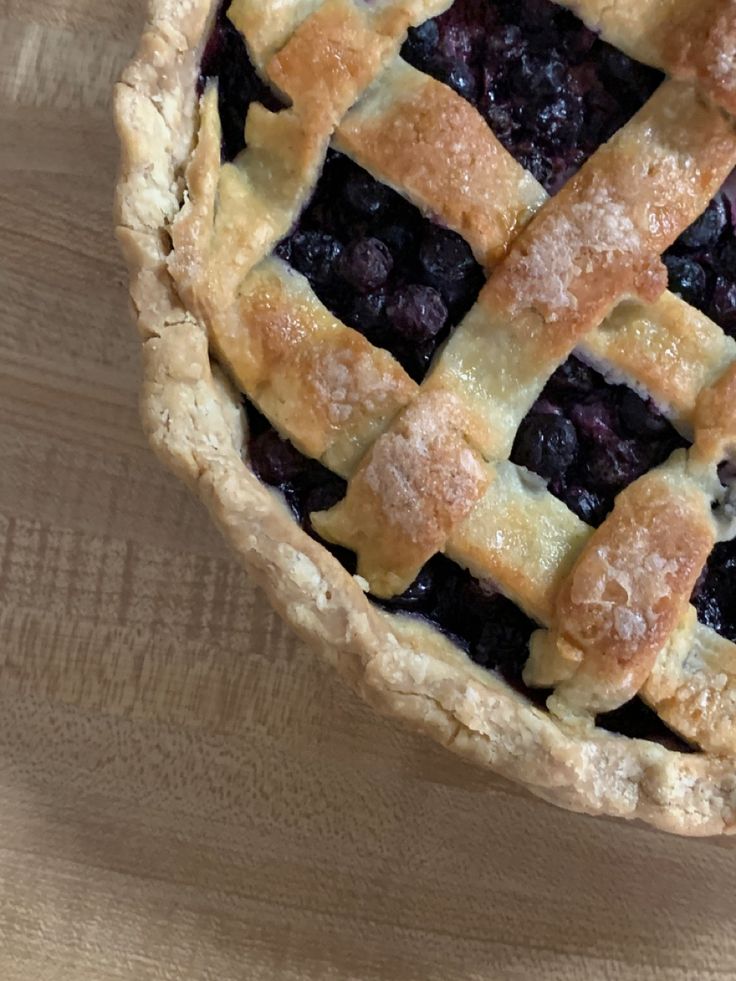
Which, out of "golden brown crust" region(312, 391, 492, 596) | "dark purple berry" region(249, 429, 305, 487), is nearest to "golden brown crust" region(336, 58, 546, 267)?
"golden brown crust" region(312, 391, 492, 596)

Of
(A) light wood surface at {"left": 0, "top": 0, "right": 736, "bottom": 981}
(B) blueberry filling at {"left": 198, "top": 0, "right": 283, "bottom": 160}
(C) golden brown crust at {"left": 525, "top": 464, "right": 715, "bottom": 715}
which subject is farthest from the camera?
(A) light wood surface at {"left": 0, "top": 0, "right": 736, "bottom": 981}

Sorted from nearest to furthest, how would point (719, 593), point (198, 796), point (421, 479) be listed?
point (421, 479) < point (719, 593) < point (198, 796)

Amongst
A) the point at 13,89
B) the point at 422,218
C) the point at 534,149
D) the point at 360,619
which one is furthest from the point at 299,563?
the point at 13,89

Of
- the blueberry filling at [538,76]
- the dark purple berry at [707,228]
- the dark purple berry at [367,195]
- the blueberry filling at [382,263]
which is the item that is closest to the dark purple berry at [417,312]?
the blueberry filling at [382,263]

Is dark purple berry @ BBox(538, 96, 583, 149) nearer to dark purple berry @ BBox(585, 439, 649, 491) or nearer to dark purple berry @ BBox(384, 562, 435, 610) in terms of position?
dark purple berry @ BBox(585, 439, 649, 491)

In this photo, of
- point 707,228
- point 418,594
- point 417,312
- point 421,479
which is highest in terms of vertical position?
point 707,228

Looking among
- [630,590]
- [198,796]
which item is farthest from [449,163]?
[198,796]

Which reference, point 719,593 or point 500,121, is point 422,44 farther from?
point 719,593

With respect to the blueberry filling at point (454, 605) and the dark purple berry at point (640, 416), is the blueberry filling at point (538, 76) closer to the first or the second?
the dark purple berry at point (640, 416)
